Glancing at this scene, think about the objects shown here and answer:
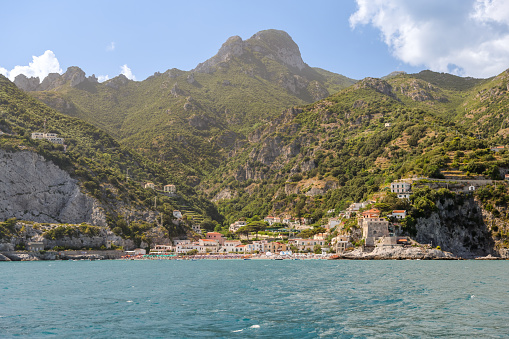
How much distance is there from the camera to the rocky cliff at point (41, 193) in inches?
4569

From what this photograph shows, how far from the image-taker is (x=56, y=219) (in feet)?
395

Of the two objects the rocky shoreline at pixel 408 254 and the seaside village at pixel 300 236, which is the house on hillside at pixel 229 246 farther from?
the rocky shoreline at pixel 408 254

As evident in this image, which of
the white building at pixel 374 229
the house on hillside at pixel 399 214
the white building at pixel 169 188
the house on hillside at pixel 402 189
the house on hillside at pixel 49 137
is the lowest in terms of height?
the white building at pixel 374 229

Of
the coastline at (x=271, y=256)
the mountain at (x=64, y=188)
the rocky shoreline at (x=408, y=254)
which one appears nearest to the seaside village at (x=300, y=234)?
the rocky shoreline at (x=408, y=254)

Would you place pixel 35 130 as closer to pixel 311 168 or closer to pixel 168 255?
pixel 168 255

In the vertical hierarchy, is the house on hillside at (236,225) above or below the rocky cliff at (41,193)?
below

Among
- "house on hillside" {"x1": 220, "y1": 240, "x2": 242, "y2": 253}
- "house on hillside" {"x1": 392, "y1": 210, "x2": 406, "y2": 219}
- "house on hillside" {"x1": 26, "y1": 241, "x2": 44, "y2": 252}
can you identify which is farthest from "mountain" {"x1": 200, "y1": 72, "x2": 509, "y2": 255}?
"house on hillside" {"x1": 26, "y1": 241, "x2": 44, "y2": 252}

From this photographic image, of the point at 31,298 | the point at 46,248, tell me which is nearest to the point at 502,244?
the point at 31,298

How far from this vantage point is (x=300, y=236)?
138 meters

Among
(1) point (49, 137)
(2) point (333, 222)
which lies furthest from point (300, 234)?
(1) point (49, 137)

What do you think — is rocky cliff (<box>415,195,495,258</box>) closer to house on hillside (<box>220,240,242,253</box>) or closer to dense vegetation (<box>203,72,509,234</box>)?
dense vegetation (<box>203,72,509,234</box>)

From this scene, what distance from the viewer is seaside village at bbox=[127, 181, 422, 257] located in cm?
10288

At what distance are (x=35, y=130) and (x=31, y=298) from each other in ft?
449

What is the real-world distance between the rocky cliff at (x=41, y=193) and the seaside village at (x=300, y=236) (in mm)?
19212
